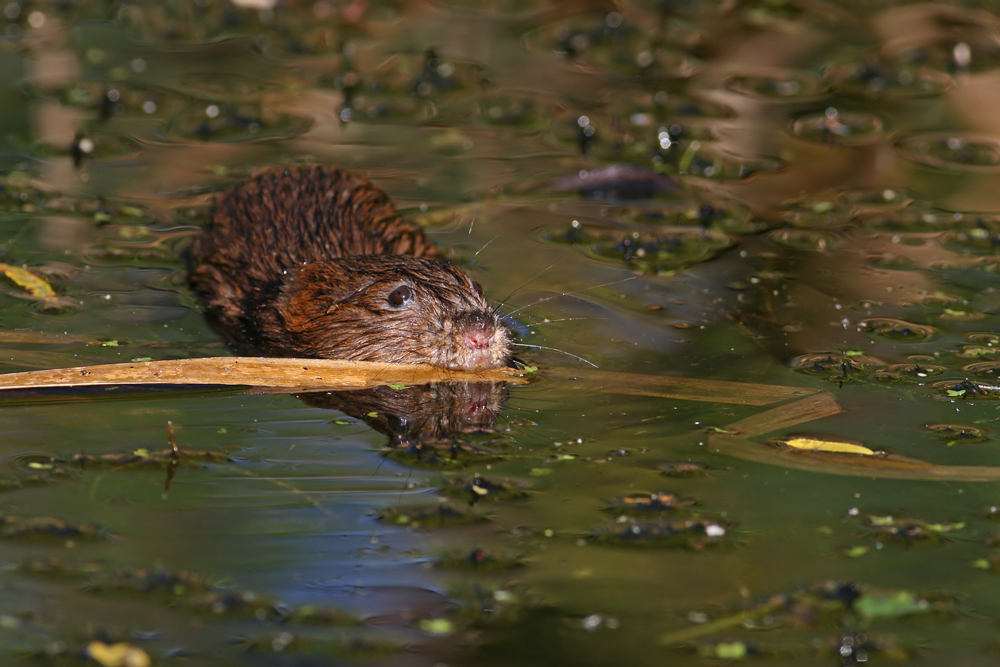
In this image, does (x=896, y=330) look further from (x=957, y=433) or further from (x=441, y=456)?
(x=441, y=456)

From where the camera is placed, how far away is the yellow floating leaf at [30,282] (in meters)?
6.38

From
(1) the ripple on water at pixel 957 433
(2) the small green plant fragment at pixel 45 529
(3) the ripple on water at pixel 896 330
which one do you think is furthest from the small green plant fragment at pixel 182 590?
(3) the ripple on water at pixel 896 330

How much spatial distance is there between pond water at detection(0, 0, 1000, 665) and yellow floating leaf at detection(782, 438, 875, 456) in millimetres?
17

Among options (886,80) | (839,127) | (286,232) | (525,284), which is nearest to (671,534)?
(525,284)

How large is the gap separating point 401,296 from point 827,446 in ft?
6.36

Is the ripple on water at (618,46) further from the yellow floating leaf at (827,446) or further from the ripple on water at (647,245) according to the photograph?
the yellow floating leaf at (827,446)

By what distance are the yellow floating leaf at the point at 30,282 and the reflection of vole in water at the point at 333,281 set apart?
2.37 feet

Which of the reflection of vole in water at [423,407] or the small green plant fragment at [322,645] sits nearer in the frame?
the small green plant fragment at [322,645]

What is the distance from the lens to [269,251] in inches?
256

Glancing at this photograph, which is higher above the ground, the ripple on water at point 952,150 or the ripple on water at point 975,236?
the ripple on water at point 952,150

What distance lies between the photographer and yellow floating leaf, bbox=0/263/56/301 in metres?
6.38

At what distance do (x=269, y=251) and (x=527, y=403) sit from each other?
1772mm

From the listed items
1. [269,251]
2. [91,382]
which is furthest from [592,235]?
[91,382]

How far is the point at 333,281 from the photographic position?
603cm
